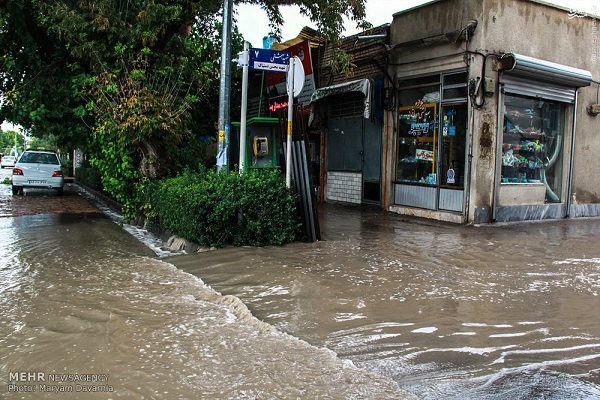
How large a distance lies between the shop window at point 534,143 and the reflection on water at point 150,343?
7.71 metres

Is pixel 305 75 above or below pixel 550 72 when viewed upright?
above

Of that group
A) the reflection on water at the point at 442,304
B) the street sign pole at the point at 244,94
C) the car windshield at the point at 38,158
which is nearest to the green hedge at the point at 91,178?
the car windshield at the point at 38,158

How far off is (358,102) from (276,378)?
35.7 ft

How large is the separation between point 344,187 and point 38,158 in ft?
36.9

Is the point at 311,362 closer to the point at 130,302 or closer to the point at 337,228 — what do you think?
the point at 130,302

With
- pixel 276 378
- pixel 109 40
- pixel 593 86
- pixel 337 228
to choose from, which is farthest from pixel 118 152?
pixel 593 86

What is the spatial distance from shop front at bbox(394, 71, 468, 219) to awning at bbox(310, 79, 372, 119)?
0.76m

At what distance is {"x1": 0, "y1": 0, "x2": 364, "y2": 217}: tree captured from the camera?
923 centimetres

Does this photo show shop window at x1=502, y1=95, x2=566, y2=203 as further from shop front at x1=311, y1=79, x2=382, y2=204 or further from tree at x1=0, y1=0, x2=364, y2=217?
tree at x1=0, y1=0, x2=364, y2=217

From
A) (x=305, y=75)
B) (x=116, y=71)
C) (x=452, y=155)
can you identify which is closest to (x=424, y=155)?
(x=452, y=155)

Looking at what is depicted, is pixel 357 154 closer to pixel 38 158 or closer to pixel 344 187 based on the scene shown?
pixel 344 187

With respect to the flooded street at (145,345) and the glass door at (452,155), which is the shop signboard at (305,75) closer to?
the glass door at (452,155)

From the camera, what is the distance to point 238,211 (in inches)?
288

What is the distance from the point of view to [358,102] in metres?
13.4
